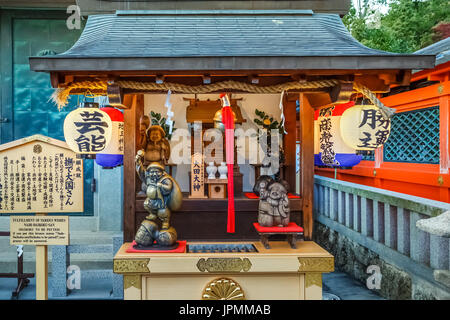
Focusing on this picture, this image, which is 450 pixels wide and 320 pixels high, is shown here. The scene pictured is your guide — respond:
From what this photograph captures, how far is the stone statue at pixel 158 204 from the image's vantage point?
458 cm

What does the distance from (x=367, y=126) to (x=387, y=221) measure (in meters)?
1.87

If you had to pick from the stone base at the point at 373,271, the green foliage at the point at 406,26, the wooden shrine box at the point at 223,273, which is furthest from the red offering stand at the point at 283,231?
the green foliage at the point at 406,26

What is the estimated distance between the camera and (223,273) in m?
4.50

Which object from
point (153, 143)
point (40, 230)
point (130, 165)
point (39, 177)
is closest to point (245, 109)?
point (153, 143)

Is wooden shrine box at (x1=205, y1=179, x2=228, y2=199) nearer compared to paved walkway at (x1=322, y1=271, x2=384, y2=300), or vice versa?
wooden shrine box at (x1=205, y1=179, x2=228, y2=199)

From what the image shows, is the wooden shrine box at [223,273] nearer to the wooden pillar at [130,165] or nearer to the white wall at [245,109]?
the wooden pillar at [130,165]

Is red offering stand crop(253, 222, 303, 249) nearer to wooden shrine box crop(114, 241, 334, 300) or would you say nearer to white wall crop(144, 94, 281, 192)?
wooden shrine box crop(114, 241, 334, 300)

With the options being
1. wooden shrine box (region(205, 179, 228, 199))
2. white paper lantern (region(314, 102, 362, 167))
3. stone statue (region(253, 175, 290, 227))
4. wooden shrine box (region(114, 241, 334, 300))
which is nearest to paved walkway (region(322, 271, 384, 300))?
wooden shrine box (region(114, 241, 334, 300))

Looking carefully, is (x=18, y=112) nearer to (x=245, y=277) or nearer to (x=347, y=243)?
(x=245, y=277)

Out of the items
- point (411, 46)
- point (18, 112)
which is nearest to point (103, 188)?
point (18, 112)

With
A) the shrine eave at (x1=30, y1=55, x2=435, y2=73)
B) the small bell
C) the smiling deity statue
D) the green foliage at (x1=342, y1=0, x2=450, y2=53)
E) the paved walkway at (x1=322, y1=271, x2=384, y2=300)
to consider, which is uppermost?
the green foliage at (x1=342, y1=0, x2=450, y2=53)

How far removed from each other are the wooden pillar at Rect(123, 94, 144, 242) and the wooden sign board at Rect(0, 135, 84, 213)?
0.80m

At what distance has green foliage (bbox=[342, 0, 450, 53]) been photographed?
13.1m

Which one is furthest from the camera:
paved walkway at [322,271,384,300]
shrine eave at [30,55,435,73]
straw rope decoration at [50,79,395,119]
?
paved walkway at [322,271,384,300]
